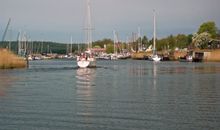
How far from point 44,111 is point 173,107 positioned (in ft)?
25.7

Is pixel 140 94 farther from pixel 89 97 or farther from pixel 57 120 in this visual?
pixel 57 120

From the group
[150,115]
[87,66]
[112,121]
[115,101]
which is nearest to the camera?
[112,121]

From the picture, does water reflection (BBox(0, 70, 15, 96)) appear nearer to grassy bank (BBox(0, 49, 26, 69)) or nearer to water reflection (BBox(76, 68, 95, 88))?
water reflection (BBox(76, 68, 95, 88))

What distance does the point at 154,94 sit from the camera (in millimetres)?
37969

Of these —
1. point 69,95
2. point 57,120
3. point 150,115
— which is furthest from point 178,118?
point 69,95

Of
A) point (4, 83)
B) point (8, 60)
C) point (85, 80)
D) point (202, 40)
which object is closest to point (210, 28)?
point (202, 40)

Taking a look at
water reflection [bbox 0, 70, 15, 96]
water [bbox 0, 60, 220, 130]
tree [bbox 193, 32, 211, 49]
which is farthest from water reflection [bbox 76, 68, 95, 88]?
tree [bbox 193, 32, 211, 49]

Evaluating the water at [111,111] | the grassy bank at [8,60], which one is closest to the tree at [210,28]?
the grassy bank at [8,60]

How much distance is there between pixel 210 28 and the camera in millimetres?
195750

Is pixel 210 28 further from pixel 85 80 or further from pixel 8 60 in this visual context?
pixel 85 80

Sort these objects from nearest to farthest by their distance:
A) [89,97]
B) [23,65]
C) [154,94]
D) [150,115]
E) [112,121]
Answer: [112,121] → [150,115] → [89,97] → [154,94] → [23,65]

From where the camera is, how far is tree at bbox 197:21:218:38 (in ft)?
639

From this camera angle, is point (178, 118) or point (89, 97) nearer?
point (178, 118)

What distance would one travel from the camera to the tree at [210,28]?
639ft
